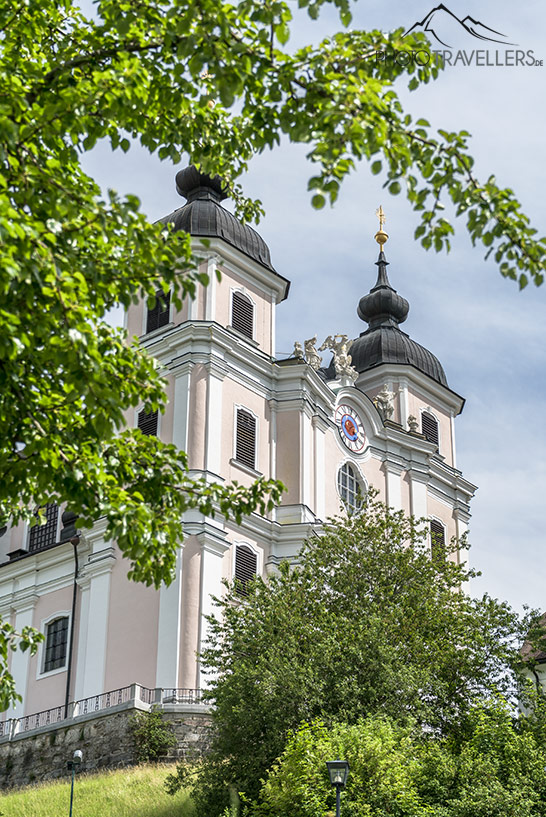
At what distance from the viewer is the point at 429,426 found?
47.0 metres

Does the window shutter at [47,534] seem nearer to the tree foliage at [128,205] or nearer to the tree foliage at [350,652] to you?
the tree foliage at [350,652]

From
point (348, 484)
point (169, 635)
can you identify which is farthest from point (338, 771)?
point (348, 484)

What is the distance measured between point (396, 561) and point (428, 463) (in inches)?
749

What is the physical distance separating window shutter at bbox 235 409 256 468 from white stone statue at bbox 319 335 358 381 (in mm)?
5396

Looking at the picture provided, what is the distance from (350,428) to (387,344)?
7.43 meters

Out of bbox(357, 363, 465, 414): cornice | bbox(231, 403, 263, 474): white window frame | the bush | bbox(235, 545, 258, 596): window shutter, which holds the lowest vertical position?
the bush

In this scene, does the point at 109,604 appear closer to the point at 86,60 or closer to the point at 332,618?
the point at 332,618

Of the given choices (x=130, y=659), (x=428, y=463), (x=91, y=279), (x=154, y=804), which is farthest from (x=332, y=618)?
(x=428, y=463)

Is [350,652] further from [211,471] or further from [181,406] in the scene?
[181,406]

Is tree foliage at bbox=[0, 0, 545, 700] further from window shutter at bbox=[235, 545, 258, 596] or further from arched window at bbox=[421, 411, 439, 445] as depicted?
arched window at bbox=[421, 411, 439, 445]

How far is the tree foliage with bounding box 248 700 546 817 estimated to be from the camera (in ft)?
63.6

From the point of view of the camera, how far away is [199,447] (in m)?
34.5

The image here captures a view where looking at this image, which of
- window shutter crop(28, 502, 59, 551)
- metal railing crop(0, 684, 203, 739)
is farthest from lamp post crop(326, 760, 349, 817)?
window shutter crop(28, 502, 59, 551)

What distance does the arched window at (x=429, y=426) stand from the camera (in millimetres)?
46625
